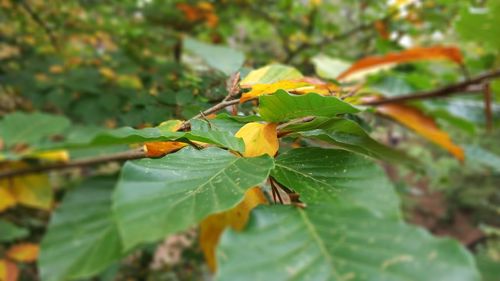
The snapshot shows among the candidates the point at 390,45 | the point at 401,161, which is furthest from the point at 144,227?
the point at 390,45

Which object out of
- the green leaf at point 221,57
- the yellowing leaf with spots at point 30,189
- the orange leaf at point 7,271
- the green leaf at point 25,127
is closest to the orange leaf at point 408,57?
the green leaf at point 221,57

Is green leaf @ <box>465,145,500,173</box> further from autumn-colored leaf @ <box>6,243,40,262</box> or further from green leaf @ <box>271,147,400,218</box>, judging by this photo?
autumn-colored leaf @ <box>6,243,40,262</box>

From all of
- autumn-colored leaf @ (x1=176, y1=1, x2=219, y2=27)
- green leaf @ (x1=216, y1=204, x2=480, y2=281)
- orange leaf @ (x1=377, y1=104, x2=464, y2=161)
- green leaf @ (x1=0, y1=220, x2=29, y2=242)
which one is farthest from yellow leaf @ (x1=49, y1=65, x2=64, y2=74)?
green leaf @ (x1=216, y1=204, x2=480, y2=281)

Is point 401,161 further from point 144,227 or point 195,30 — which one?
point 195,30

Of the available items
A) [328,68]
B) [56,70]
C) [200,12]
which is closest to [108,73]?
[56,70]

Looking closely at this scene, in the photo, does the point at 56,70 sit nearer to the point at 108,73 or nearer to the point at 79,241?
the point at 108,73
